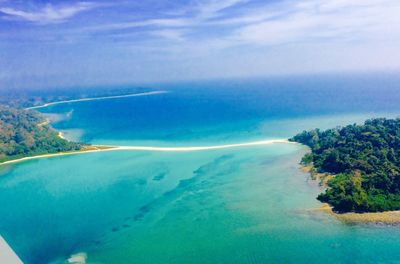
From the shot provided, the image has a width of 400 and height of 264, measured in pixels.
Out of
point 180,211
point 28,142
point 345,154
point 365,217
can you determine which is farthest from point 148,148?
point 365,217

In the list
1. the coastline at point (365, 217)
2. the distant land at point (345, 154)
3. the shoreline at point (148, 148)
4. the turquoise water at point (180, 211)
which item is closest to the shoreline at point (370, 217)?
the coastline at point (365, 217)

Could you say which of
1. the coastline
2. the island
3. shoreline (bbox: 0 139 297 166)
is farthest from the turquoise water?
the island

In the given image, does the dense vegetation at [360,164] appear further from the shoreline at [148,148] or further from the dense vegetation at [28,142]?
the dense vegetation at [28,142]

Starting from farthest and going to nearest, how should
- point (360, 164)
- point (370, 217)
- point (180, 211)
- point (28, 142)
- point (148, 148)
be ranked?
point (28, 142) < point (148, 148) < point (360, 164) < point (180, 211) < point (370, 217)

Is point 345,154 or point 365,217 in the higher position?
point 345,154

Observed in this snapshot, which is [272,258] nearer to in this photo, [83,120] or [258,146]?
[258,146]

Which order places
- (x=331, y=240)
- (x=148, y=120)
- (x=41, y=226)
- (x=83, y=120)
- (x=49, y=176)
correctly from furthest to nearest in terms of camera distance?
(x=83, y=120)
(x=148, y=120)
(x=49, y=176)
(x=41, y=226)
(x=331, y=240)

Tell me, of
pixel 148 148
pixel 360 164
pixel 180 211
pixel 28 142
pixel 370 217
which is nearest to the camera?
pixel 370 217

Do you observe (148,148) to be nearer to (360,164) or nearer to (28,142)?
(28,142)

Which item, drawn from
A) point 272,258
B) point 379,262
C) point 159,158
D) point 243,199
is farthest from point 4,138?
point 379,262
